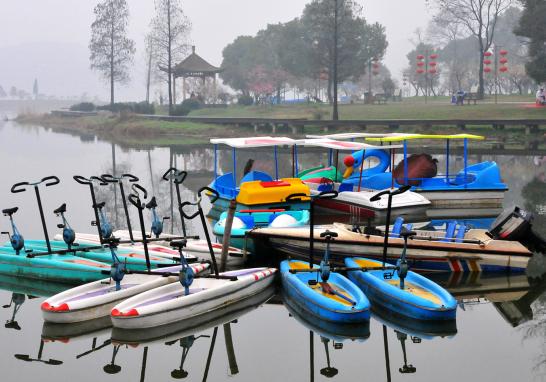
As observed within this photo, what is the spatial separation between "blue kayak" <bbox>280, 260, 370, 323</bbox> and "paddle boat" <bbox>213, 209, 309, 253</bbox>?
9.32 ft

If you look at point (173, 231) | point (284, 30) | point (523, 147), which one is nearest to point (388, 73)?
point (284, 30)

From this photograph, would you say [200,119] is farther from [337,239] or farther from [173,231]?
[337,239]

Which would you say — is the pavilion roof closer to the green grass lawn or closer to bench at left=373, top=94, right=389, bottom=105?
the green grass lawn

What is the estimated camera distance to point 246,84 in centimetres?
10038

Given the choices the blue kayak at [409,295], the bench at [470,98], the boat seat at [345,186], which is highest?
the bench at [470,98]

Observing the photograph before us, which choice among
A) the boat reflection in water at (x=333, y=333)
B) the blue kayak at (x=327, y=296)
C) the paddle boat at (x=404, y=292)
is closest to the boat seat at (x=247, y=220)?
the blue kayak at (x=327, y=296)

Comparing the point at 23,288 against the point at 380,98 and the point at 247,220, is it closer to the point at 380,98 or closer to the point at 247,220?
the point at 247,220

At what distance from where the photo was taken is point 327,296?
12.7 metres

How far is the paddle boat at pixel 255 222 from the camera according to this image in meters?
17.0

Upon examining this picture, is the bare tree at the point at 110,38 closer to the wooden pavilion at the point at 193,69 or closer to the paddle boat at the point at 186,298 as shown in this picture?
the wooden pavilion at the point at 193,69

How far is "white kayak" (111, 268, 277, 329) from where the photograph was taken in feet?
→ 38.5

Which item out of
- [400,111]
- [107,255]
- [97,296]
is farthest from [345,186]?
[400,111]

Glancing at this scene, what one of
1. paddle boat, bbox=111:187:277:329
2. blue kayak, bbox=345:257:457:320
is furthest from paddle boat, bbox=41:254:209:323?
blue kayak, bbox=345:257:457:320

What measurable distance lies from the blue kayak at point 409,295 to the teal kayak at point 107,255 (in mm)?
3707
